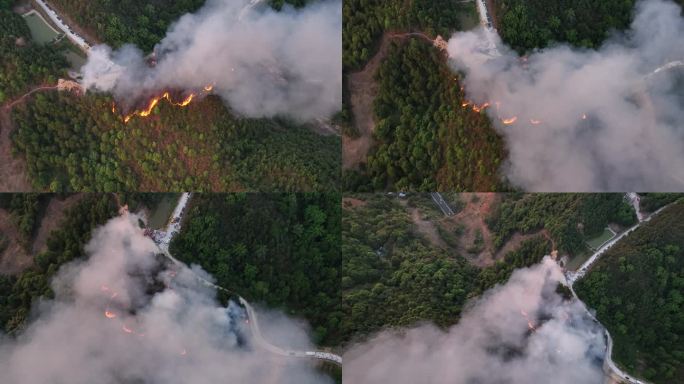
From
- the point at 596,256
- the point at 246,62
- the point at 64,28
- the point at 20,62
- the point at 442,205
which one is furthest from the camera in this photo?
the point at 64,28

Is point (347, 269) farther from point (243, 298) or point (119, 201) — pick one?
point (119, 201)

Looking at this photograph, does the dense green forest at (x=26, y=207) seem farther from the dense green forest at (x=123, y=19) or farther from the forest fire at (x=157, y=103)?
the dense green forest at (x=123, y=19)

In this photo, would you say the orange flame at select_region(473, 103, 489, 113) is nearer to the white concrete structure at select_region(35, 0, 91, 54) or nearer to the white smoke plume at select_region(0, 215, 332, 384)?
the white smoke plume at select_region(0, 215, 332, 384)

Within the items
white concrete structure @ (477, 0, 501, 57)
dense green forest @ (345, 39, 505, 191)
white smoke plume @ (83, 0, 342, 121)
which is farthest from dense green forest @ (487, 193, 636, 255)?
white smoke plume @ (83, 0, 342, 121)

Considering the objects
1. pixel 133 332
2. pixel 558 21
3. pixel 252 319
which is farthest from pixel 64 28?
pixel 558 21

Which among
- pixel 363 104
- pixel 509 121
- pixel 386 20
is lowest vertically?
pixel 509 121

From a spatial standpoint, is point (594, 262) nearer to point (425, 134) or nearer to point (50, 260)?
point (425, 134)

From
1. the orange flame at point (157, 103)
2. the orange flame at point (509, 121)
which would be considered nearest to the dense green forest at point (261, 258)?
the orange flame at point (157, 103)
